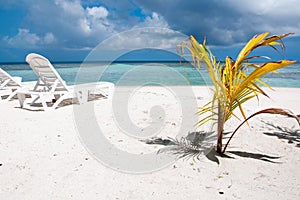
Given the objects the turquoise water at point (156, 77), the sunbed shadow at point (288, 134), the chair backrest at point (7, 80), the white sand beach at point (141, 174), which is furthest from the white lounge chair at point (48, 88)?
the sunbed shadow at point (288, 134)

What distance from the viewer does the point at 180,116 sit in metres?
4.57

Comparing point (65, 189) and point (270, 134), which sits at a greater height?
point (270, 134)

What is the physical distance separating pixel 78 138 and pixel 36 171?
102cm

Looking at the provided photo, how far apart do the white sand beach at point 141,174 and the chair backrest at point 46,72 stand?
206 centimetres

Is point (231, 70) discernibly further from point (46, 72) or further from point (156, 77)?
point (156, 77)

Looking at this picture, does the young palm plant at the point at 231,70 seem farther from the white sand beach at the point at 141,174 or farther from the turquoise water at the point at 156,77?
the turquoise water at the point at 156,77

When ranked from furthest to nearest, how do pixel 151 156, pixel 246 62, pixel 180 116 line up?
pixel 180 116, pixel 151 156, pixel 246 62

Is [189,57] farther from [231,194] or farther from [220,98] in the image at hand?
[231,194]

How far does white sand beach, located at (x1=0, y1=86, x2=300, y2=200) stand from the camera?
6.98 feet

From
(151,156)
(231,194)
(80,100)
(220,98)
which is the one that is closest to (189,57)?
(220,98)

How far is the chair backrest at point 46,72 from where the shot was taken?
5582mm

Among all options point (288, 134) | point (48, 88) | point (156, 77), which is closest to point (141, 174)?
point (288, 134)

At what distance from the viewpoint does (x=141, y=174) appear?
248 centimetres

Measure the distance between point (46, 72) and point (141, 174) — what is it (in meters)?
4.38
